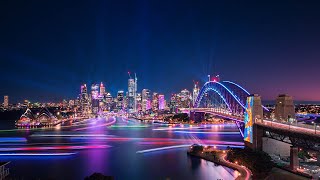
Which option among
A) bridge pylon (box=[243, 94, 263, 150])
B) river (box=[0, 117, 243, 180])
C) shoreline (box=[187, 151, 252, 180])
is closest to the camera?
shoreline (box=[187, 151, 252, 180])

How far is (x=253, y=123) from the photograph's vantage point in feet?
75.2

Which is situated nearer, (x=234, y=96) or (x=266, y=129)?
(x=266, y=129)

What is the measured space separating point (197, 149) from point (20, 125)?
4498 cm

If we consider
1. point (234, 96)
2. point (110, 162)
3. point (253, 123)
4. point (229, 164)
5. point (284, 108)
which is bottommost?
point (110, 162)

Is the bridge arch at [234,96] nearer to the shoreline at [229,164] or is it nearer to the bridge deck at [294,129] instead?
the shoreline at [229,164]

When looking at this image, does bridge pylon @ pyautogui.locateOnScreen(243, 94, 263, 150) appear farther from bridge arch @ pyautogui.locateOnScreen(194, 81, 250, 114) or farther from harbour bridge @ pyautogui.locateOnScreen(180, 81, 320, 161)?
bridge arch @ pyautogui.locateOnScreen(194, 81, 250, 114)

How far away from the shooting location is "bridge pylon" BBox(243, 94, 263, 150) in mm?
22000

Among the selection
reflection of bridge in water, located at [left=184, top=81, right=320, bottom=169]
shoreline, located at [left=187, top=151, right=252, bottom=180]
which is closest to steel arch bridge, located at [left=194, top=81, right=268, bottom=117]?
reflection of bridge in water, located at [left=184, top=81, right=320, bottom=169]

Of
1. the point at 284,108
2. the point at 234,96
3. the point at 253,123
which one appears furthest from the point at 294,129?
the point at 234,96

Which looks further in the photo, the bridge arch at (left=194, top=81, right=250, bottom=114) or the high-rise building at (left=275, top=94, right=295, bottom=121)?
the bridge arch at (left=194, top=81, right=250, bottom=114)

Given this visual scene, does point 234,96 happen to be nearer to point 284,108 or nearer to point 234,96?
point 234,96

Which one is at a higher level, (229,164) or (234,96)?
(234,96)

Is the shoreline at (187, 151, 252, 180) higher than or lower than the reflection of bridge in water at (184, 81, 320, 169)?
lower

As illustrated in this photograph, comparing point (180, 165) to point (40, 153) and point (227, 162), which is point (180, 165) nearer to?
point (227, 162)
